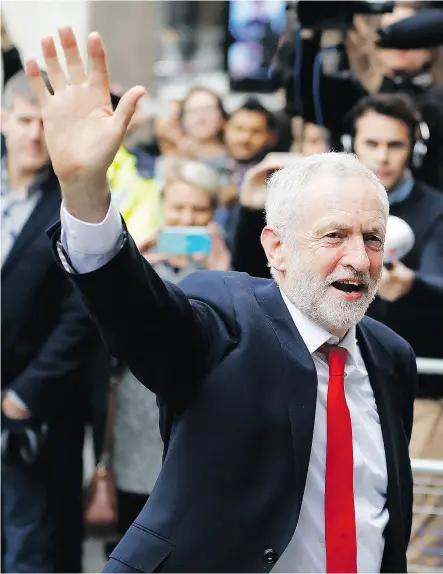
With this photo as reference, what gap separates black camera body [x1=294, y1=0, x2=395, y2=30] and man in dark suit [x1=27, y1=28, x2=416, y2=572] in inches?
85.2

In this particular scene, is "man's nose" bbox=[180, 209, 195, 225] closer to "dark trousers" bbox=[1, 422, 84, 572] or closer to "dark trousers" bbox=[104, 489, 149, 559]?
"dark trousers" bbox=[1, 422, 84, 572]

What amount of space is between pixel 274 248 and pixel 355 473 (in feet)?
1.83

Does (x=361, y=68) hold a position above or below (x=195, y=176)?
above

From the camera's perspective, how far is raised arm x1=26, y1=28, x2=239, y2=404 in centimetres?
202

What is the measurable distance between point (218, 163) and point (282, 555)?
2807 mm

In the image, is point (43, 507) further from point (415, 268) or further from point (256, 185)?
point (415, 268)

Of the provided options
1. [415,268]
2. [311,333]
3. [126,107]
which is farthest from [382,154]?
[126,107]

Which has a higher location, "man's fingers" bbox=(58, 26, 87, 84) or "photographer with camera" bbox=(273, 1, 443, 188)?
"man's fingers" bbox=(58, 26, 87, 84)

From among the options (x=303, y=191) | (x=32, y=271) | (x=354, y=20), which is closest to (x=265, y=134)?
(x=354, y=20)

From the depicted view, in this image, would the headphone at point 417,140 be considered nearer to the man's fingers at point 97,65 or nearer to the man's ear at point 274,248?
the man's ear at point 274,248

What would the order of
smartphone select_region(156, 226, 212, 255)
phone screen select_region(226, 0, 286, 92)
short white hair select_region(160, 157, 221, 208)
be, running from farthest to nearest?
phone screen select_region(226, 0, 286, 92), short white hair select_region(160, 157, 221, 208), smartphone select_region(156, 226, 212, 255)

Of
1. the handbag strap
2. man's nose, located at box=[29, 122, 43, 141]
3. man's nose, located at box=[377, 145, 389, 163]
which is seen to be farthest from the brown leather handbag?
man's nose, located at box=[377, 145, 389, 163]

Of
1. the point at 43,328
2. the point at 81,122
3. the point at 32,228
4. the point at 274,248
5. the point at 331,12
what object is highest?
the point at 81,122

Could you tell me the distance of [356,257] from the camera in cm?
235
